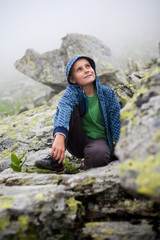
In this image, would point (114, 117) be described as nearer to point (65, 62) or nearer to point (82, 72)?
point (82, 72)

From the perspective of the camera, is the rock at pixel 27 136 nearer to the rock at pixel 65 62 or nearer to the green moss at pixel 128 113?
the green moss at pixel 128 113

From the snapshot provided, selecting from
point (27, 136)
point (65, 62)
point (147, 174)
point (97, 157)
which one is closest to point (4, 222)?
point (147, 174)

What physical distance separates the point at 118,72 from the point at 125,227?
17.3 meters

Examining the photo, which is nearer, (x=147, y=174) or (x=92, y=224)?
(x=147, y=174)

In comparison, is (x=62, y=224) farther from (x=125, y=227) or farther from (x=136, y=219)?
(x=136, y=219)

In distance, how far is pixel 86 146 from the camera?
196 inches

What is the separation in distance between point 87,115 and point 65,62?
13630mm

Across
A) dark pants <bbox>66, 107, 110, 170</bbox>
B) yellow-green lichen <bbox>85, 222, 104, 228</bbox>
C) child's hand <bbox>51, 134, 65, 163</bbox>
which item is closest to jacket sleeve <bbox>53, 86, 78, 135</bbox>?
child's hand <bbox>51, 134, 65, 163</bbox>

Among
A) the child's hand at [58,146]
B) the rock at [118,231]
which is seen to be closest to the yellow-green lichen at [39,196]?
the rock at [118,231]

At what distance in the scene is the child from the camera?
473 centimetres

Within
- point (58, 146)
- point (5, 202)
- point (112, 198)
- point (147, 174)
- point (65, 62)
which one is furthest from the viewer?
point (65, 62)

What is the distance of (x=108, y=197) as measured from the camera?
129 inches

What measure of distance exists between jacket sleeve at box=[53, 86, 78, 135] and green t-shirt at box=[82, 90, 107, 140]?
552 millimetres

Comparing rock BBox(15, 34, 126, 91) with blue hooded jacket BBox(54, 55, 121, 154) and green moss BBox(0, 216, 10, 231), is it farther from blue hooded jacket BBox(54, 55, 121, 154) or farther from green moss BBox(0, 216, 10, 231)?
green moss BBox(0, 216, 10, 231)
